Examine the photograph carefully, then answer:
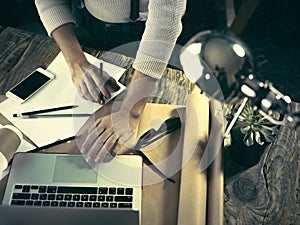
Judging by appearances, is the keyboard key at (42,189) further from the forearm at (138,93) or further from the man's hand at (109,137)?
the forearm at (138,93)

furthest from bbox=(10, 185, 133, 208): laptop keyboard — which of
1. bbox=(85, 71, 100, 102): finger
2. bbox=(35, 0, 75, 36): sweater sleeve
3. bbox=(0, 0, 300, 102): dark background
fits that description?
bbox=(0, 0, 300, 102): dark background

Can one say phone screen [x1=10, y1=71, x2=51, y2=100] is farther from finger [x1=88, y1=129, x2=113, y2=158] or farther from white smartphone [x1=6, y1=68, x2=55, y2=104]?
finger [x1=88, y1=129, x2=113, y2=158]

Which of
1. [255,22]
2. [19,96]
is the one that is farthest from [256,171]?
[255,22]

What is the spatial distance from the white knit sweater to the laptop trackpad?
251 millimetres

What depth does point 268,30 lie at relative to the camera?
2129mm

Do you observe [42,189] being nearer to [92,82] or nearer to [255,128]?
[92,82]

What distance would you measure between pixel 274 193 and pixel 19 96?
59cm

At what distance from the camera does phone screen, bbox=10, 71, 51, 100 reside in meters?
1.02

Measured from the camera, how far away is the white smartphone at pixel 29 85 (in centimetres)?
101

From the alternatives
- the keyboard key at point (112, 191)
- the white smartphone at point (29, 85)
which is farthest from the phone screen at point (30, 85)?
the keyboard key at point (112, 191)

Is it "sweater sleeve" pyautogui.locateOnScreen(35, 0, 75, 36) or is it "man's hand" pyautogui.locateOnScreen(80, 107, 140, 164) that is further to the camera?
"sweater sleeve" pyautogui.locateOnScreen(35, 0, 75, 36)

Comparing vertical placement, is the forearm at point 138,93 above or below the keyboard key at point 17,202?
above

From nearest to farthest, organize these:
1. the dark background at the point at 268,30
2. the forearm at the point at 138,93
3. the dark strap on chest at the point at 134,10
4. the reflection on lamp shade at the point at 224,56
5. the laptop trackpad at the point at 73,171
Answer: the reflection on lamp shade at the point at 224,56 < the laptop trackpad at the point at 73,171 < the forearm at the point at 138,93 < the dark strap on chest at the point at 134,10 < the dark background at the point at 268,30

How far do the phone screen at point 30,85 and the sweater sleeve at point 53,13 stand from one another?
122mm
